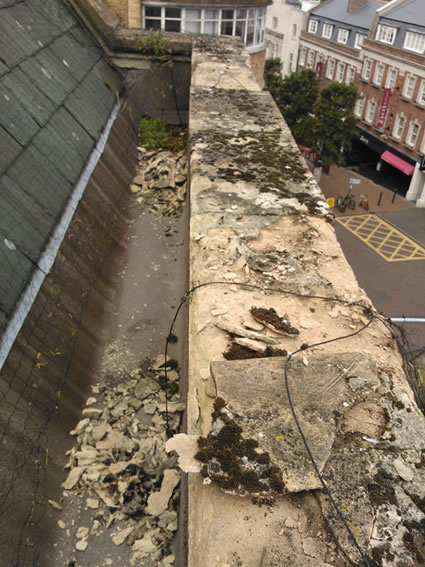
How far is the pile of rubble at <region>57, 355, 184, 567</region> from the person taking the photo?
3684mm

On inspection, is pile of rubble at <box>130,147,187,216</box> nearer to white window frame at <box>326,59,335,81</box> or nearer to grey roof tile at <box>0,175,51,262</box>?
grey roof tile at <box>0,175,51,262</box>

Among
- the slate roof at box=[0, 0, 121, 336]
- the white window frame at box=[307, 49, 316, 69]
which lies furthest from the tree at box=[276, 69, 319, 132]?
the slate roof at box=[0, 0, 121, 336]

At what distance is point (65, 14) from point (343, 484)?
10710mm

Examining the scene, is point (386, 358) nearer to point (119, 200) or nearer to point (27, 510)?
point (27, 510)

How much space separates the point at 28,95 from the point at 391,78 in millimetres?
31295

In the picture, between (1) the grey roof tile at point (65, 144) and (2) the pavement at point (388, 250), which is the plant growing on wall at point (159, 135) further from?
(2) the pavement at point (388, 250)

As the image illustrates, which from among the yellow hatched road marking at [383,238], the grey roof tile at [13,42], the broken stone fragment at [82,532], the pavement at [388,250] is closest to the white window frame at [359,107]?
the pavement at [388,250]

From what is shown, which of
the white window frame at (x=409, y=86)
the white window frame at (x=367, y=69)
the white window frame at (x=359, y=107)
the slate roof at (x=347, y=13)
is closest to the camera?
the white window frame at (x=409, y=86)

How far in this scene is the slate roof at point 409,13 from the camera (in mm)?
29170

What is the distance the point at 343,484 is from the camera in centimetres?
277

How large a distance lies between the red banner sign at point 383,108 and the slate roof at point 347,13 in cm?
701

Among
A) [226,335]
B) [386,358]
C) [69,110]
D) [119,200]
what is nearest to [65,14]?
[69,110]

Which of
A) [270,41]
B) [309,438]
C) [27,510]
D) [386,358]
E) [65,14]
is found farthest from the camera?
[270,41]

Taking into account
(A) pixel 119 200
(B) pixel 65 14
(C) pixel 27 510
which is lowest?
(C) pixel 27 510
